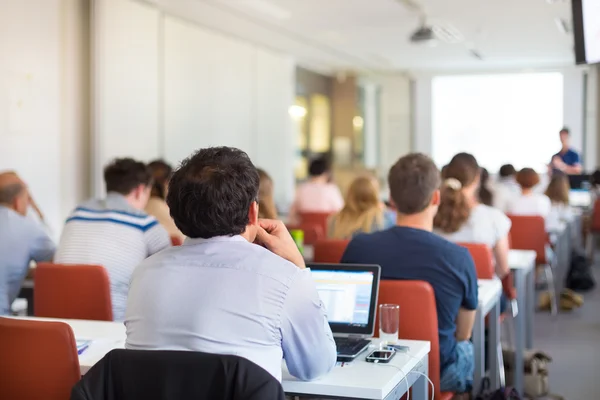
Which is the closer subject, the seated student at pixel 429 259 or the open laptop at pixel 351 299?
the open laptop at pixel 351 299

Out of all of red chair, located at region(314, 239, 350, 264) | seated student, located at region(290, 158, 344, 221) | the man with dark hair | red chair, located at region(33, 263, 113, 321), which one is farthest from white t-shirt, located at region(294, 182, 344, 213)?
red chair, located at region(33, 263, 113, 321)

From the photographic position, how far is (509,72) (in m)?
13.8

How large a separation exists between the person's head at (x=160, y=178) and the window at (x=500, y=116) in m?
9.00

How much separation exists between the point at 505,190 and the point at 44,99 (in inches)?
172

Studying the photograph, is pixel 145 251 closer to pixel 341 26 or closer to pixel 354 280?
pixel 354 280

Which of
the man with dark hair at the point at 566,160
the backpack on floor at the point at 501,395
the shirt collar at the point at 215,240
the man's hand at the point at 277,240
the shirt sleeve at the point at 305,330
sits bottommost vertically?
the backpack on floor at the point at 501,395

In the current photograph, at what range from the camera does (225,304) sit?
1.80m

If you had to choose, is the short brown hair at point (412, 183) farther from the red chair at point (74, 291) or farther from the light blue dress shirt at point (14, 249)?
the light blue dress shirt at point (14, 249)

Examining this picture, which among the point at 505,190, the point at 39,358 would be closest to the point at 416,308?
the point at 39,358

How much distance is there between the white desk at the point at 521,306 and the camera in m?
4.26

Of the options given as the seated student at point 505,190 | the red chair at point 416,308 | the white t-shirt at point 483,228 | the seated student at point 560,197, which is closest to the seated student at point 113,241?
the red chair at point 416,308

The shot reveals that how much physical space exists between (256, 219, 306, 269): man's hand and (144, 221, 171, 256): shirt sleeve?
1635 millimetres

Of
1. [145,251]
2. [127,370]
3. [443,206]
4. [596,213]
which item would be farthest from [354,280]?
[596,213]

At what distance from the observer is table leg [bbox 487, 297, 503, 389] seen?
12.3 feet
